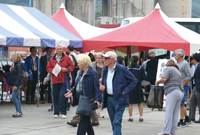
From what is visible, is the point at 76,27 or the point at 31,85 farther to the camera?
the point at 76,27

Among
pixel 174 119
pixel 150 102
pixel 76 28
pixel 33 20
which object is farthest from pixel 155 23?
pixel 174 119

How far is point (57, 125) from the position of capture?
10000 mm

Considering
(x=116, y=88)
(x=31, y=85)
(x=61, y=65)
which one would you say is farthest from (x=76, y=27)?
(x=116, y=88)

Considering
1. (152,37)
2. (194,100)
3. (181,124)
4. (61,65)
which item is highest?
(152,37)

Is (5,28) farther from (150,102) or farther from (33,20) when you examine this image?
(150,102)

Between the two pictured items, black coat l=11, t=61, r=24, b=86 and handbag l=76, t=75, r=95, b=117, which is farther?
black coat l=11, t=61, r=24, b=86

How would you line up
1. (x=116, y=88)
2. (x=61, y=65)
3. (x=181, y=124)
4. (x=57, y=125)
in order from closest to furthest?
(x=116, y=88) < (x=57, y=125) < (x=181, y=124) < (x=61, y=65)

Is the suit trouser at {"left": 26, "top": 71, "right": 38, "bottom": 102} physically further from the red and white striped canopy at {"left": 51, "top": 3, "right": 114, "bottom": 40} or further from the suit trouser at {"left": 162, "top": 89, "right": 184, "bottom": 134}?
the suit trouser at {"left": 162, "top": 89, "right": 184, "bottom": 134}

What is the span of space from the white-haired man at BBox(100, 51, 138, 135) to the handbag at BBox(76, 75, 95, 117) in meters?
0.33

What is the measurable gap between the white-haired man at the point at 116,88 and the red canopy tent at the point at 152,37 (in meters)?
6.47

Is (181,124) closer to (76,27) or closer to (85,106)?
(85,106)

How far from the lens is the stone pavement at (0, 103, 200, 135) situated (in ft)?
29.9

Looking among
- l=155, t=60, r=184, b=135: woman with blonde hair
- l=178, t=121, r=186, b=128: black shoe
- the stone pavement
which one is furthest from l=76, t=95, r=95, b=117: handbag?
l=178, t=121, r=186, b=128: black shoe

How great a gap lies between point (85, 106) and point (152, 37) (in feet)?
24.4
